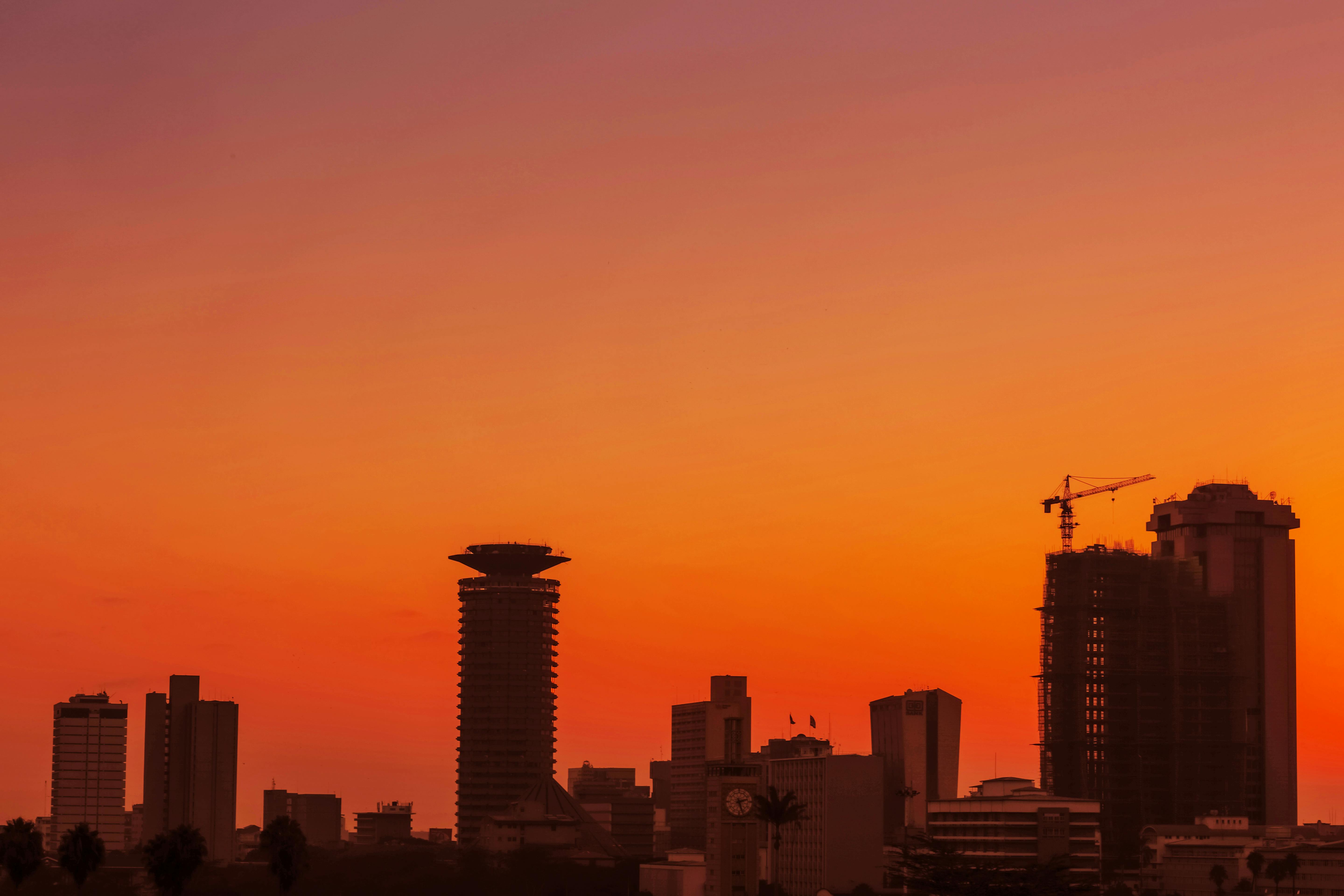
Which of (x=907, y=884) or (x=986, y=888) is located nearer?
(x=986, y=888)

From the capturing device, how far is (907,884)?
18075 centimetres

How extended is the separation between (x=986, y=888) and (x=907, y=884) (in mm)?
17898

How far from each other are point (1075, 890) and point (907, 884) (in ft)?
60.0

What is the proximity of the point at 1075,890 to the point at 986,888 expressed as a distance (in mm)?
10148

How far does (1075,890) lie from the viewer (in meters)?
169

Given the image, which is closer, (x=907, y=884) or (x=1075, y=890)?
(x=1075, y=890)

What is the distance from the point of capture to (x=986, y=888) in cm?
16388
